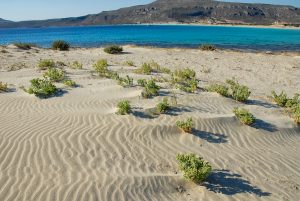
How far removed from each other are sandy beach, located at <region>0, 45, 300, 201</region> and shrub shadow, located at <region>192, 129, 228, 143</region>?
26mm

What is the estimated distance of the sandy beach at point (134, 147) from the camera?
669 cm

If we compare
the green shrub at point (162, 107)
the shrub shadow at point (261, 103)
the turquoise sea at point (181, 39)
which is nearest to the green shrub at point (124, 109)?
the green shrub at point (162, 107)

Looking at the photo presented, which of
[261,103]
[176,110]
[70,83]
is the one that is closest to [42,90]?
[70,83]

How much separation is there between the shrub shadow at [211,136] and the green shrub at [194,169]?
190 centimetres

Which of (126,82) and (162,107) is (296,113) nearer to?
(162,107)

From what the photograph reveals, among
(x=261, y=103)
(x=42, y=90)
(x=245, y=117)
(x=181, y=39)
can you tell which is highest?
(x=42, y=90)

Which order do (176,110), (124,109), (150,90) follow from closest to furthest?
(124,109) < (176,110) < (150,90)

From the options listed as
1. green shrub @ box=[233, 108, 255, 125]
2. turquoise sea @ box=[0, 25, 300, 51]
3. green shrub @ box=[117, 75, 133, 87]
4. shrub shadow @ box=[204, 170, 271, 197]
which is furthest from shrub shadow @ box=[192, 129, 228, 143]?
turquoise sea @ box=[0, 25, 300, 51]

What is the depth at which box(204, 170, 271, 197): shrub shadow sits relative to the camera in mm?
6938

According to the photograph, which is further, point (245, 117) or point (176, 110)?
point (176, 110)

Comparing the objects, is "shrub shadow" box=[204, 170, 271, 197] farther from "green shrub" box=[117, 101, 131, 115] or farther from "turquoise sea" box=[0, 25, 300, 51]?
"turquoise sea" box=[0, 25, 300, 51]

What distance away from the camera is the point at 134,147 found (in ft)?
27.3

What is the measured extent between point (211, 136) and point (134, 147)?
2.06m

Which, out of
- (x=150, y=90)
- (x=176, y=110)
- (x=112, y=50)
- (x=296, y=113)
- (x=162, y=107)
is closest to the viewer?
(x=162, y=107)
